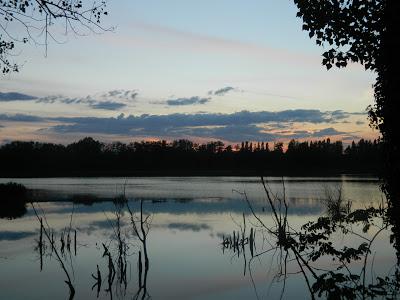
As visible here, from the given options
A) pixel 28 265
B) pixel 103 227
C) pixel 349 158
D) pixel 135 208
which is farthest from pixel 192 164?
pixel 28 265

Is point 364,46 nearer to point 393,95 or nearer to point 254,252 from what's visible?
point 393,95

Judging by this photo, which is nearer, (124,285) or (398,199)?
(398,199)

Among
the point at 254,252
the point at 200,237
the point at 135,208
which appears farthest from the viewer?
the point at 135,208

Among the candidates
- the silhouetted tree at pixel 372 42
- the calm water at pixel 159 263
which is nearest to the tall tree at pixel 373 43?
the silhouetted tree at pixel 372 42

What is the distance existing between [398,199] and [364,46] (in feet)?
8.90

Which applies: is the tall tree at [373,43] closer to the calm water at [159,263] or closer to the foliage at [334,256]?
the foliage at [334,256]

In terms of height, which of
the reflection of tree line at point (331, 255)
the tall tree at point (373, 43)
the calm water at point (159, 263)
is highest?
the tall tree at point (373, 43)

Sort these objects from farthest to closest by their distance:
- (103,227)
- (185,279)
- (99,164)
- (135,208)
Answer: (99,164) < (135,208) < (103,227) < (185,279)

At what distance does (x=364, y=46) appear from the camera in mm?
8438

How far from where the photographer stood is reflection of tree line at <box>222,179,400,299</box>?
287 inches

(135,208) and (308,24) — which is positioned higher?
(308,24)

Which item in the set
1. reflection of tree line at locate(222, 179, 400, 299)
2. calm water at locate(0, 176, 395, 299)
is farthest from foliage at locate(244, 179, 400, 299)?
calm water at locate(0, 176, 395, 299)

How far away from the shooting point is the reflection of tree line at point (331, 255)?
23.9 ft

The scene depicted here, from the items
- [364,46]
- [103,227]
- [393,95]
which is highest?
[364,46]
